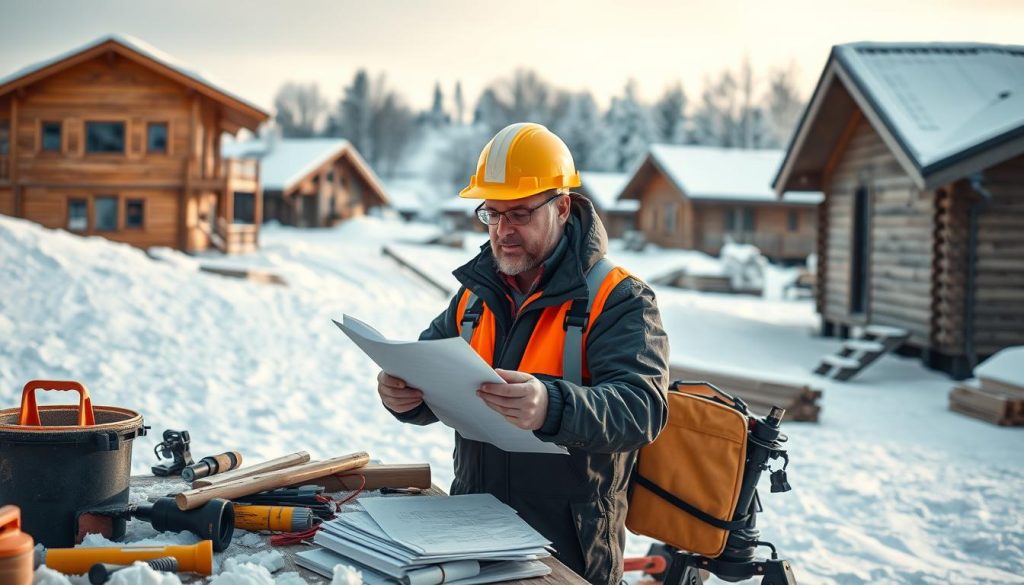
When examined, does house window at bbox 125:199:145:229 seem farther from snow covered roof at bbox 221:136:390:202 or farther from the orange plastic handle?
the orange plastic handle

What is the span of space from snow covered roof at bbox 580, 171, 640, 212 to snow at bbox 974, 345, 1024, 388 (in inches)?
1356

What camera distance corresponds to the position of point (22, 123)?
79.7 feet

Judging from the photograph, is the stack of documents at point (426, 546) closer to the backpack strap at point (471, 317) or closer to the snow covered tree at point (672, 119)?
the backpack strap at point (471, 317)

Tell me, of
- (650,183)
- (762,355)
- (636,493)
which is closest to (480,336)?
(636,493)

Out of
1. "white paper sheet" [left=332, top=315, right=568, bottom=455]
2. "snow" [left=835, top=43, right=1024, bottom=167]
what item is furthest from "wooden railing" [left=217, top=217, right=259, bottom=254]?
"white paper sheet" [left=332, top=315, right=568, bottom=455]

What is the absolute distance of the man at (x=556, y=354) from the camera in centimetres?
267

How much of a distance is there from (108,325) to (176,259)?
8.86 metres

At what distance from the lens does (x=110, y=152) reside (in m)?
24.4

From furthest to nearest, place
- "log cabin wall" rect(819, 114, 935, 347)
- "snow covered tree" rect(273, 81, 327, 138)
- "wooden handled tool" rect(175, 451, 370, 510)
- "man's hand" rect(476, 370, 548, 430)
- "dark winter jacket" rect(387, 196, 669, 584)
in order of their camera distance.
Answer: "snow covered tree" rect(273, 81, 327, 138) → "log cabin wall" rect(819, 114, 935, 347) → "dark winter jacket" rect(387, 196, 669, 584) → "wooden handled tool" rect(175, 451, 370, 510) → "man's hand" rect(476, 370, 548, 430)

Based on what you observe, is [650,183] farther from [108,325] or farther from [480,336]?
[480,336]

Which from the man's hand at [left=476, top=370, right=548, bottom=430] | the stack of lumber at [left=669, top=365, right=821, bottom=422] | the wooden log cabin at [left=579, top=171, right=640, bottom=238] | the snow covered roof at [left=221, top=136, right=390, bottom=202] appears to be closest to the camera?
the man's hand at [left=476, top=370, right=548, bottom=430]

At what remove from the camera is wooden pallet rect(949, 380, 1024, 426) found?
34.6 ft

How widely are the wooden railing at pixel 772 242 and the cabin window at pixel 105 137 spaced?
23.0 meters

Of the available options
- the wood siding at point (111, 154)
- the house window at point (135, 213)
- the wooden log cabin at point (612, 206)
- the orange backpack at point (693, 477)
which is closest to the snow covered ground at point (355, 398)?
the orange backpack at point (693, 477)
